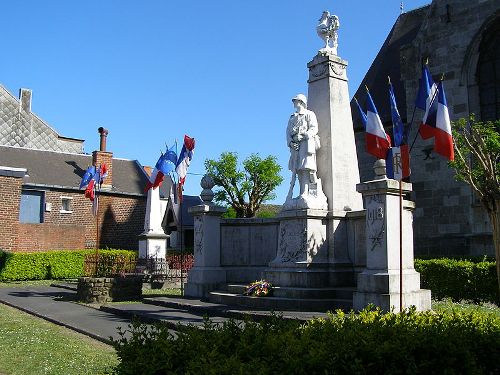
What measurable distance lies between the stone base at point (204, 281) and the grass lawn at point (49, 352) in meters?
4.26

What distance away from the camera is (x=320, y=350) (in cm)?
409

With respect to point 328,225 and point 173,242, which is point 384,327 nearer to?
point 328,225

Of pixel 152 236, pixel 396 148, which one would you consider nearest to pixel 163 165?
pixel 152 236

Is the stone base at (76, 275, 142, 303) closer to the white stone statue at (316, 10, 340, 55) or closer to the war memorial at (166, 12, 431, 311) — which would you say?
the war memorial at (166, 12, 431, 311)

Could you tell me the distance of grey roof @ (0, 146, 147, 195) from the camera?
103 ft

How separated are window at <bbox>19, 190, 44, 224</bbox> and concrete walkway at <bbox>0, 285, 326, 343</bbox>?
15.0 m

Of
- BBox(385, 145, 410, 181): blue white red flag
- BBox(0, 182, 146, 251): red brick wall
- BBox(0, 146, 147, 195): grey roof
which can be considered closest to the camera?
BBox(385, 145, 410, 181): blue white red flag

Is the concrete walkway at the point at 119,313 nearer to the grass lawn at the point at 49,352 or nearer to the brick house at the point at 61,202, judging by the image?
the grass lawn at the point at 49,352

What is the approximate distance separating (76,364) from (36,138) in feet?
120

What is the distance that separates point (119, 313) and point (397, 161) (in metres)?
7.00

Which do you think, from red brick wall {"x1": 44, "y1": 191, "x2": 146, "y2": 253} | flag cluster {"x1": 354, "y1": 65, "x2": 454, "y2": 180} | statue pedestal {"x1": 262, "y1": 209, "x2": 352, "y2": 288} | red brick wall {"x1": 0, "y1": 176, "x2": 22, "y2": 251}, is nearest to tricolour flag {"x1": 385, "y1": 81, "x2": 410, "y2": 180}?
flag cluster {"x1": 354, "y1": 65, "x2": 454, "y2": 180}

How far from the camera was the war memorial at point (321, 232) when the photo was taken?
1038 centimetres

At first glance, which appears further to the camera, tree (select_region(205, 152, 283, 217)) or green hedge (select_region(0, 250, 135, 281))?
tree (select_region(205, 152, 283, 217))

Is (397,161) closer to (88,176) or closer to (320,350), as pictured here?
(320,350)
